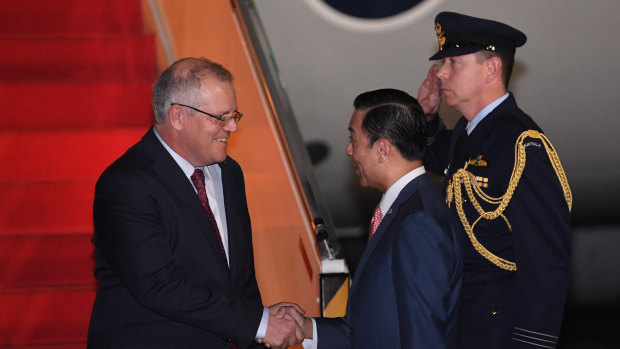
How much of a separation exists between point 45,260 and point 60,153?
2.00 feet

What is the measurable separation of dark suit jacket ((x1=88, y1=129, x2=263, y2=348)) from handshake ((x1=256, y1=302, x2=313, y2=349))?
2.8 inches

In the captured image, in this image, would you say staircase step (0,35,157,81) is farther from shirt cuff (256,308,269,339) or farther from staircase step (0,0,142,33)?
shirt cuff (256,308,269,339)

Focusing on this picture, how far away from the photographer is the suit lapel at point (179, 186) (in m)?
1.98

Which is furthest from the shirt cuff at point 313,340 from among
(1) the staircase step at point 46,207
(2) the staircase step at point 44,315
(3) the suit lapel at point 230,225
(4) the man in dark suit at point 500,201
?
(1) the staircase step at point 46,207

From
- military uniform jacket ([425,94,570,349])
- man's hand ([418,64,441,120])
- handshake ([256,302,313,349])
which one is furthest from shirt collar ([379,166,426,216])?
man's hand ([418,64,441,120])

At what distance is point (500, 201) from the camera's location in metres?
2.12


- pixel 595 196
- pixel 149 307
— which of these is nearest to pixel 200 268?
pixel 149 307

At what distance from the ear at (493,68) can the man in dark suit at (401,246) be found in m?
0.53

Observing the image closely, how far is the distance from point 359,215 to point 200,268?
3119 mm

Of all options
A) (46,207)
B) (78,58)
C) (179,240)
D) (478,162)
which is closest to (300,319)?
(179,240)

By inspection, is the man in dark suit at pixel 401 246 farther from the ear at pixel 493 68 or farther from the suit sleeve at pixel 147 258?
the ear at pixel 493 68

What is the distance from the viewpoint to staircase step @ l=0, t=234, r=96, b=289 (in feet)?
10.6

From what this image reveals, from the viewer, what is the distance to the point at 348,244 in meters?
5.49

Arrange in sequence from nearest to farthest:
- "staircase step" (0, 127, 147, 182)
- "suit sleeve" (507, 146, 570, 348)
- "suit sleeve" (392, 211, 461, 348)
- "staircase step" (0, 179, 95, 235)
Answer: "suit sleeve" (392, 211, 461, 348) < "suit sleeve" (507, 146, 570, 348) < "staircase step" (0, 179, 95, 235) < "staircase step" (0, 127, 147, 182)
